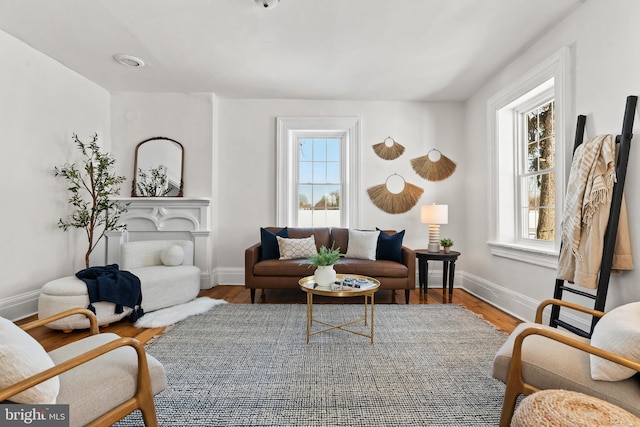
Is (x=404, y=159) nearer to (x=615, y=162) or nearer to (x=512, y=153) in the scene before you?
(x=512, y=153)

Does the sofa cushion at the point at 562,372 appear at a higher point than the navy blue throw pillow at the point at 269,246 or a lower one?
lower

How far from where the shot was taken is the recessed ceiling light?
345 cm

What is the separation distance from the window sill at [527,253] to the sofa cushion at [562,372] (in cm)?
158

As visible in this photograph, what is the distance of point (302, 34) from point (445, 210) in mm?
2715

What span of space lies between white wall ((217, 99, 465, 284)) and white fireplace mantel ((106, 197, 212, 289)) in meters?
0.32

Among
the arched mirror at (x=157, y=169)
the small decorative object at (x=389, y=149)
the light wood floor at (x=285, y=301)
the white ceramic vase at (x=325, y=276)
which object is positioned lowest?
the light wood floor at (x=285, y=301)

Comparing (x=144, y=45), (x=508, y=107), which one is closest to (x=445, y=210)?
(x=508, y=107)

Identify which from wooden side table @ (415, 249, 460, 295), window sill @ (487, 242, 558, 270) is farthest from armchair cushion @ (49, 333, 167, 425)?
wooden side table @ (415, 249, 460, 295)

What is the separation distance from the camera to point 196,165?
4.54 metres

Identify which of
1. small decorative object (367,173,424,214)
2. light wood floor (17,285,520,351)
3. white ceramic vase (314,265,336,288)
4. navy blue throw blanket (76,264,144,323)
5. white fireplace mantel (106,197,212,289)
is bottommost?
light wood floor (17,285,520,351)

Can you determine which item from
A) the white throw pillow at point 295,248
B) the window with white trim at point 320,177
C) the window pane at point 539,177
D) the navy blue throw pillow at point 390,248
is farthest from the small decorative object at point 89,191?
the window pane at point 539,177

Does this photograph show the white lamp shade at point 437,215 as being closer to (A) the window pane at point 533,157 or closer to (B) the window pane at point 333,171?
(A) the window pane at point 533,157

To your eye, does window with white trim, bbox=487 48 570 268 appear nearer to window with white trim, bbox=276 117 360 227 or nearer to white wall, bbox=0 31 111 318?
window with white trim, bbox=276 117 360 227

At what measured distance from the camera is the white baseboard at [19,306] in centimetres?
300
